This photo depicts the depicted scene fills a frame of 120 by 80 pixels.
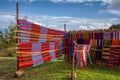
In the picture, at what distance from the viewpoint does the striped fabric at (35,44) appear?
7402mm

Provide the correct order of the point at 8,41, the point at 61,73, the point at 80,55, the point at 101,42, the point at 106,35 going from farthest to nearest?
the point at 8,41, the point at 101,42, the point at 106,35, the point at 80,55, the point at 61,73

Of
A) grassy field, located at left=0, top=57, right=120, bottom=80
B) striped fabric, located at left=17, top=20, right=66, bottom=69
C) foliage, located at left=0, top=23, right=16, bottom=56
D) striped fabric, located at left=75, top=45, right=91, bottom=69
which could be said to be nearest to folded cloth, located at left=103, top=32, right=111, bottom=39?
striped fabric, located at left=75, top=45, right=91, bottom=69

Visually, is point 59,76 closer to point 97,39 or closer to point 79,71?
point 79,71

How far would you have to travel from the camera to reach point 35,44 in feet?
26.3

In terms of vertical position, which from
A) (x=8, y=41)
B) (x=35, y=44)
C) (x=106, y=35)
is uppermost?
(x=106, y=35)

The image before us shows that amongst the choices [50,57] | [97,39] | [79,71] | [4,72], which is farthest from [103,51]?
[4,72]

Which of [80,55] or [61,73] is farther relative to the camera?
[80,55]

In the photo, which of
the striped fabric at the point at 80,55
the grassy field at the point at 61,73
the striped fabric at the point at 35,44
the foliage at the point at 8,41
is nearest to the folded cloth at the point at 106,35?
the striped fabric at the point at 80,55

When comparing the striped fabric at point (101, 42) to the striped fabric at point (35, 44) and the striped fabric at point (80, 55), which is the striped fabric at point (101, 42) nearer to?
the striped fabric at point (80, 55)

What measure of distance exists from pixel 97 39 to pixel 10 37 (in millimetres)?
11530

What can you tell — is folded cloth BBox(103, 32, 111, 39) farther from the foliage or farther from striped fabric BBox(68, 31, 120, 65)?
the foliage

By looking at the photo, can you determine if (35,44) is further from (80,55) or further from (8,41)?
(8,41)

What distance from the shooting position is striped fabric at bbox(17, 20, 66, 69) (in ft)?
24.3

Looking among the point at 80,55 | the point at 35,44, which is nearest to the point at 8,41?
the point at 35,44
